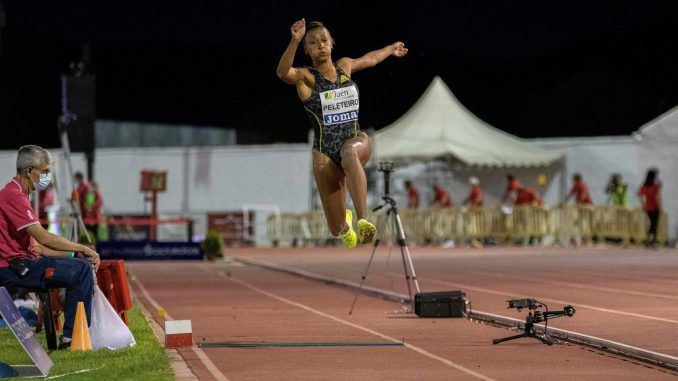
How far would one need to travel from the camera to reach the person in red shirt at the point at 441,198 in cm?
3772

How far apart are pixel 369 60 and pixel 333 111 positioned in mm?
689

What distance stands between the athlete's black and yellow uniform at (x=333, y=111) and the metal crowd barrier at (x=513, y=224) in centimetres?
2555

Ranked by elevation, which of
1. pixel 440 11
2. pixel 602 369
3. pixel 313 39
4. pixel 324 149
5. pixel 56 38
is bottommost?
pixel 602 369

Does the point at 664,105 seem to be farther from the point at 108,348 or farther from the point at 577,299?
the point at 108,348

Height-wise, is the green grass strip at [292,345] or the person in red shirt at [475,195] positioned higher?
the person in red shirt at [475,195]

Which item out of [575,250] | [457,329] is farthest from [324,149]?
[575,250]

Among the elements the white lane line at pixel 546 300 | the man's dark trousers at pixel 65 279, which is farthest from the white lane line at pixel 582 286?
the man's dark trousers at pixel 65 279

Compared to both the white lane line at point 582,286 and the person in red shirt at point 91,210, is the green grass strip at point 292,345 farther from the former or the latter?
the person in red shirt at point 91,210

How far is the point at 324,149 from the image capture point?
10258 millimetres

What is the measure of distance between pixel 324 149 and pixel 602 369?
9.04ft

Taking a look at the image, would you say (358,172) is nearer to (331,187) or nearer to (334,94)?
(331,187)

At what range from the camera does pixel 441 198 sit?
37750mm

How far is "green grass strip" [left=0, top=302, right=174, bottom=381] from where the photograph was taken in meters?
8.95

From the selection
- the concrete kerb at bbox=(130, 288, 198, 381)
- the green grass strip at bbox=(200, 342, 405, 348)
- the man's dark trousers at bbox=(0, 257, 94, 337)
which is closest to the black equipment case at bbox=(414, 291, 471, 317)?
the concrete kerb at bbox=(130, 288, 198, 381)
